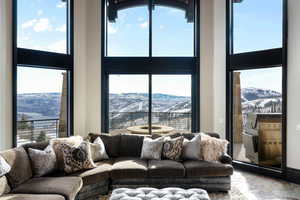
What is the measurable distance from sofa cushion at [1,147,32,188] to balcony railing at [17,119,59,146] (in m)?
1.33

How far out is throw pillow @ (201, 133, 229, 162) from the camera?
4246mm

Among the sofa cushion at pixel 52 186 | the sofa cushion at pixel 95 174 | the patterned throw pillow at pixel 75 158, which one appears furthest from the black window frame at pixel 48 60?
the sofa cushion at pixel 95 174

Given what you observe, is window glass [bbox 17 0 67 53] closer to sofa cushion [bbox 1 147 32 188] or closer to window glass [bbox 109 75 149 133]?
window glass [bbox 109 75 149 133]

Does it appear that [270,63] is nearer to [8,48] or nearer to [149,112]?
[149,112]

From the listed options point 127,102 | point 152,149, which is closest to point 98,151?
point 152,149

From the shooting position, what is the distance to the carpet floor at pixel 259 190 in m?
3.74

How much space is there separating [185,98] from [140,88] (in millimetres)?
1198

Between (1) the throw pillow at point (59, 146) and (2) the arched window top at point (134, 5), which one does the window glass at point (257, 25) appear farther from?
(1) the throw pillow at point (59, 146)

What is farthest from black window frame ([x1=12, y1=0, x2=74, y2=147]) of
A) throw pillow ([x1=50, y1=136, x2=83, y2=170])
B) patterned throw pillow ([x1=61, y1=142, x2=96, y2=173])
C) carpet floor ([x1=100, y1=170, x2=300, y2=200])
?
carpet floor ([x1=100, y1=170, x2=300, y2=200])

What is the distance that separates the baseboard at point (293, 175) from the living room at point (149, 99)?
0.08ft

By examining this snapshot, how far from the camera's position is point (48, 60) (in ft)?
16.4

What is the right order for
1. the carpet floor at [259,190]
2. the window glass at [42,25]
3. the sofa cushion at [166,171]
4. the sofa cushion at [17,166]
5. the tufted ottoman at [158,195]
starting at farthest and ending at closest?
the window glass at [42,25]
the sofa cushion at [166,171]
the carpet floor at [259,190]
the sofa cushion at [17,166]
the tufted ottoman at [158,195]

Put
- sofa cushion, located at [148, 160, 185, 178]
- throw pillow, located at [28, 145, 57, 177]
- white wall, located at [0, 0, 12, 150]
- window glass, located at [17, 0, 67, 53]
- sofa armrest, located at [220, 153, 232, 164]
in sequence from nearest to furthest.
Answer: throw pillow, located at [28, 145, 57, 177], sofa cushion, located at [148, 160, 185, 178], white wall, located at [0, 0, 12, 150], sofa armrest, located at [220, 153, 232, 164], window glass, located at [17, 0, 67, 53]

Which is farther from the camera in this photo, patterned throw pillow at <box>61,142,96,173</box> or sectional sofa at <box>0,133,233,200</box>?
patterned throw pillow at <box>61,142,96,173</box>
